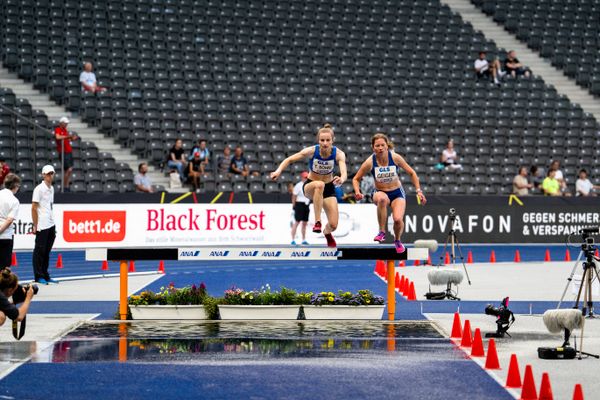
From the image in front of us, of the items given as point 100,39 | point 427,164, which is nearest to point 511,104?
point 427,164

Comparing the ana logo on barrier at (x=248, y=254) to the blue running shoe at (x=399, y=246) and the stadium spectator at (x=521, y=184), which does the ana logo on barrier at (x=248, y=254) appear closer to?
the blue running shoe at (x=399, y=246)

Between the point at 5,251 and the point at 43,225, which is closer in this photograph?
the point at 5,251

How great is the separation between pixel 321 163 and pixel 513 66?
25.6 m

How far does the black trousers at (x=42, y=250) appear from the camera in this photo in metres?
19.0

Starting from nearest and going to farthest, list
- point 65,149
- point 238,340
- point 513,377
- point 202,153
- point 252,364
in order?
point 513,377 → point 252,364 → point 238,340 → point 65,149 → point 202,153

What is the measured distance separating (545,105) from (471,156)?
178 inches

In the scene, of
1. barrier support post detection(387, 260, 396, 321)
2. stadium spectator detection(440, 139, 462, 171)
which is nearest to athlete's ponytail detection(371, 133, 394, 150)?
barrier support post detection(387, 260, 396, 321)

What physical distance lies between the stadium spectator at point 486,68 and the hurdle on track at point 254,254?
22.8m

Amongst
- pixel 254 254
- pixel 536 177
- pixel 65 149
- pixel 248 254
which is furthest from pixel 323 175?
pixel 536 177

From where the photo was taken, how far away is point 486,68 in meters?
37.0

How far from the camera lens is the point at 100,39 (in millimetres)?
33906

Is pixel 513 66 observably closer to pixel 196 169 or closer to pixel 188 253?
pixel 196 169

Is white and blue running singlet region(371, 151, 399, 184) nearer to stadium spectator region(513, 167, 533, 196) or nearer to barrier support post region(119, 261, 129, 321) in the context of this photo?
barrier support post region(119, 261, 129, 321)

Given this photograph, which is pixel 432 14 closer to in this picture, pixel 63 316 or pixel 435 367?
pixel 63 316
